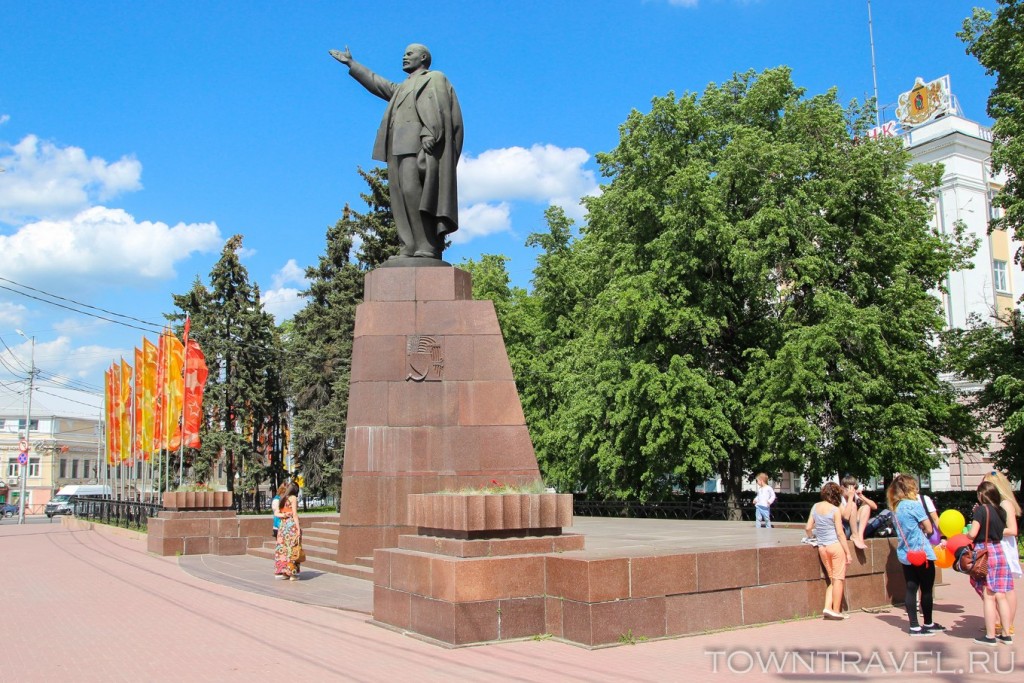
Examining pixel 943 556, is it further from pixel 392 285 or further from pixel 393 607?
pixel 392 285

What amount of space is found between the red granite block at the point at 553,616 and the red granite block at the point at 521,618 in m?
0.03

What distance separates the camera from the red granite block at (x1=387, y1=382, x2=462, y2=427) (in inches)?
511

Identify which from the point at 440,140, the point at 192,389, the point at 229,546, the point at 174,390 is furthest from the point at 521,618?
the point at 192,389

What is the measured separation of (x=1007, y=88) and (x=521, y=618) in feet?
62.8

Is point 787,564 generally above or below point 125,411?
below

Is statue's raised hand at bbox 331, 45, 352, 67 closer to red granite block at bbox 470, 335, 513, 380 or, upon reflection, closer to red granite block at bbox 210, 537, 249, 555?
red granite block at bbox 470, 335, 513, 380

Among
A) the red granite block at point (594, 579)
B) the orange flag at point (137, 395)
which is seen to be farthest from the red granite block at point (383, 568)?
the orange flag at point (137, 395)

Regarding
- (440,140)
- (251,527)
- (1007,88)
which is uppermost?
(1007,88)

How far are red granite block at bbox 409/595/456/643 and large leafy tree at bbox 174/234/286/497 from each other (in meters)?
32.9

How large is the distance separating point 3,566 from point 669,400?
15.5 meters

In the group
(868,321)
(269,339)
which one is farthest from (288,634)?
(269,339)

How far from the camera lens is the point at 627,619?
791 cm

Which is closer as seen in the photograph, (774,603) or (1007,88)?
(774,603)

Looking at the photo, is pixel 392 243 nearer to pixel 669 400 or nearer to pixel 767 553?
pixel 669 400
